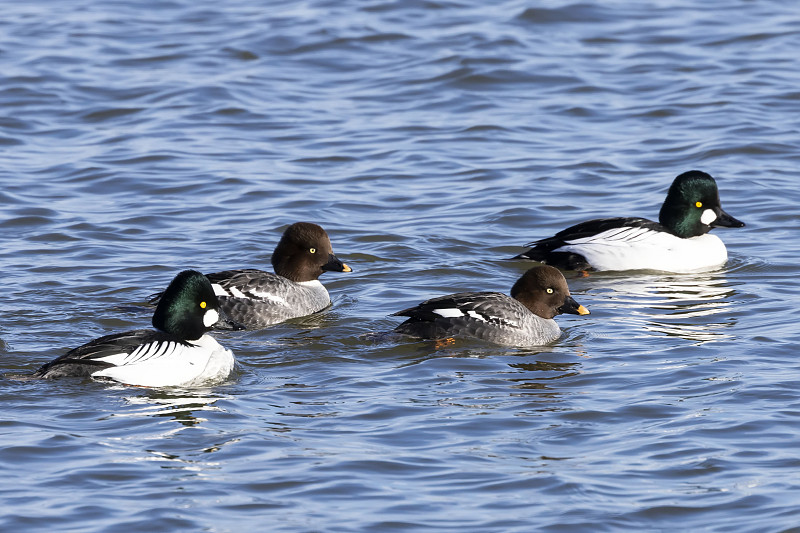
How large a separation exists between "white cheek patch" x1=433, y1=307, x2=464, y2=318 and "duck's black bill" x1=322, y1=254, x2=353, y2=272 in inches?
84.8

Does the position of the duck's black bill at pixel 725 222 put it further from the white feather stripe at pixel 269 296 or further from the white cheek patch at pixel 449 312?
the white feather stripe at pixel 269 296

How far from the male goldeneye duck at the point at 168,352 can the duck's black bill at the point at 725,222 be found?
6.30m

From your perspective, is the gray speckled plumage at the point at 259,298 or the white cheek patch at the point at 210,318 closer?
the white cheek patch at the point at 210,318

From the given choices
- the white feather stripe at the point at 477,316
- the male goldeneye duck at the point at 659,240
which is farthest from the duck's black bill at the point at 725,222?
the white feather stripe at the point at 477,316

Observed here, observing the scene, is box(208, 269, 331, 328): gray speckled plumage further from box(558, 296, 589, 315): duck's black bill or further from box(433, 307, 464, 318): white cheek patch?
box(558, 296, 589, 315): duck's black bill

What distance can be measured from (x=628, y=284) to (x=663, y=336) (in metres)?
2.31

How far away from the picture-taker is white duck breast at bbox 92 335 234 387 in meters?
9.52

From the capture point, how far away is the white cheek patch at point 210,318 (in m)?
10.3

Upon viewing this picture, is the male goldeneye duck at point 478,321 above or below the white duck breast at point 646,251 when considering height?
above

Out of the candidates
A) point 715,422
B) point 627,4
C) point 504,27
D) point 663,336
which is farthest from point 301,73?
point 715,422

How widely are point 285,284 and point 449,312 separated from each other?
6.90ft

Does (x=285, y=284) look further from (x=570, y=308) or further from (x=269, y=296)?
(x=570, y=308)

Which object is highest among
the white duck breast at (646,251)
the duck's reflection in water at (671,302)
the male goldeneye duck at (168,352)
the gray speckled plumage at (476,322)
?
the male goldeneye duck at (168,352)

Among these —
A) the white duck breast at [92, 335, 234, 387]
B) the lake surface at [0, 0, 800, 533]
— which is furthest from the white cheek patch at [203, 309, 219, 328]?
the lake surface at [0, 0, 800, 533]
